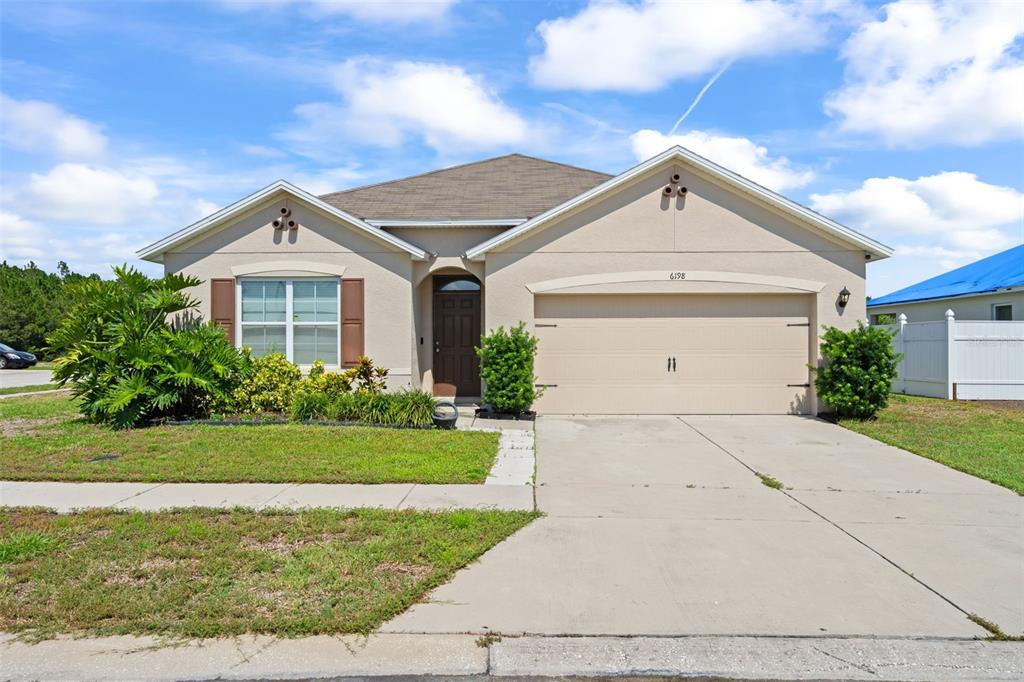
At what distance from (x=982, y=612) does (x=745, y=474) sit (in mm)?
3822

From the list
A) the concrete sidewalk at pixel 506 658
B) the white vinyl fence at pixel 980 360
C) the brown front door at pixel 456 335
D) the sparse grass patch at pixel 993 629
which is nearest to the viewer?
the concrete sidewalk at pixel 506 658

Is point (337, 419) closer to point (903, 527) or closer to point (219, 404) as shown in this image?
point (219, 404)

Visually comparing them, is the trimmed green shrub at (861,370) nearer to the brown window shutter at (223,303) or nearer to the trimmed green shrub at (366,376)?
the trimmed green shrub at (366,376)

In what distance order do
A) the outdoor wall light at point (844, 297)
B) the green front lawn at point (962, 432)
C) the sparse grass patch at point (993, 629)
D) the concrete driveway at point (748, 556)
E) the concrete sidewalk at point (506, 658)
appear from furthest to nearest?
the outdoor wall light at point (844, 297), the green front lawn at point (962, 432), the concrete driveway at point (748, 556), the sparse grass patch at point (993, 629), the concrete sidewalk at point (506, 658)

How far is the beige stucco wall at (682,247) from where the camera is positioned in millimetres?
13234

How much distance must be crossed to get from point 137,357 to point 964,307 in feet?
72.6

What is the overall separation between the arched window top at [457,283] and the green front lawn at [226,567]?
9.17 meters

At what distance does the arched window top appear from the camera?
15125mm

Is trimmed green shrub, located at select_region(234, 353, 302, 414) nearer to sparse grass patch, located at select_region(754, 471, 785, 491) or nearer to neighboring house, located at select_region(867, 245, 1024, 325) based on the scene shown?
sparse grass patch, located at select_region(754, 471, 785, 491)

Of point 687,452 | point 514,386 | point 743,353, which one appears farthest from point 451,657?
point 743,353

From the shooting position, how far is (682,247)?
1332 centimetres

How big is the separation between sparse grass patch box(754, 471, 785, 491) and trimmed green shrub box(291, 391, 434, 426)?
510cm

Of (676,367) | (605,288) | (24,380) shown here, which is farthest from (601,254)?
(24,380)

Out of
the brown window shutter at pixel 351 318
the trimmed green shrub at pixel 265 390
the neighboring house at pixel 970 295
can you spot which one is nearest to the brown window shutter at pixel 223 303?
the trimmed green shrub at pixel 265 390
